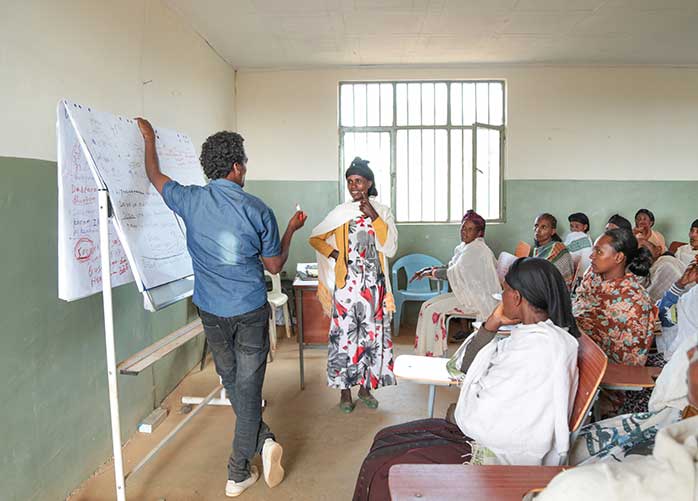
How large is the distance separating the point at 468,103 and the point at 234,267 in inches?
164

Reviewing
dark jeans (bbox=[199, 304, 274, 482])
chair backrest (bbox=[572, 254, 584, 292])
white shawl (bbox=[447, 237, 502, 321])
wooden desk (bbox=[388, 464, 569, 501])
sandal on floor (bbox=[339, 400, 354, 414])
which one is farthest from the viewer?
chair backrest (bbox=[572, 254, 584, 292])

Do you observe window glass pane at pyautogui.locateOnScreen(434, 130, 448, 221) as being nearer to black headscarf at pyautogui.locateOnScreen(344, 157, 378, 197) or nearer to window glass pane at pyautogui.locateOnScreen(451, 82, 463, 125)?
window glass pane at pyautogui.locateOnScreen(451, 82, 463, 125)

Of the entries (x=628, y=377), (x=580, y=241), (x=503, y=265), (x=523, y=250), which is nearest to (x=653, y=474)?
(x=628, y=377)

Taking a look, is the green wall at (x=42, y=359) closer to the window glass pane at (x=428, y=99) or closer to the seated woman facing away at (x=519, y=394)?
the seated woman facing away at (x=519, y=394)

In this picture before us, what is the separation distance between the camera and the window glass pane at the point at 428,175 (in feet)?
17.9

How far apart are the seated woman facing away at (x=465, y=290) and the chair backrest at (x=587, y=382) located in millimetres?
2295

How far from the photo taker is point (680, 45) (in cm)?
465

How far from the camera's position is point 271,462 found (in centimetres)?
224

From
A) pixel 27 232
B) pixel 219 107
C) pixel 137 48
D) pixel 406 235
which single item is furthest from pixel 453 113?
pixel 27 232

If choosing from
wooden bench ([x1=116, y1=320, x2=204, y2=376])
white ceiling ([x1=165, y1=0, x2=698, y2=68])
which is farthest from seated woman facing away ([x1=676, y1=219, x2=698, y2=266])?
wooden bench ([x1=116, y1=320, x2=204, y2=376])

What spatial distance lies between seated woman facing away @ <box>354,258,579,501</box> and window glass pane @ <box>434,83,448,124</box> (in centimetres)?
413

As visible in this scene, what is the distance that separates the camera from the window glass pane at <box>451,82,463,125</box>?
5.43 m

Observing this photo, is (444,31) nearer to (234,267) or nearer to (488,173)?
(488,173)

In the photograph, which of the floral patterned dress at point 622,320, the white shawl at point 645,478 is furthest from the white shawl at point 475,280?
the white shawl at point 645,478
